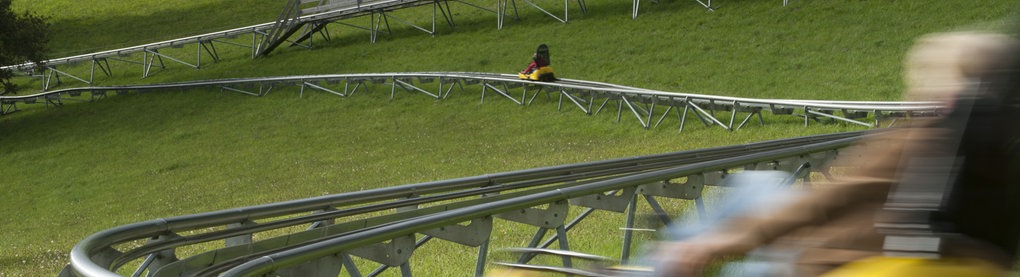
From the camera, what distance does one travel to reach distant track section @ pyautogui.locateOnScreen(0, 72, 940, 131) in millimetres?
17812

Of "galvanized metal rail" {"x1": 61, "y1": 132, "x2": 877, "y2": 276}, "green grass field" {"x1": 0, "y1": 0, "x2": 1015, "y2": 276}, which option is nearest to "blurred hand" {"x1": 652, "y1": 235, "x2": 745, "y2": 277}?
"galvanized metal rail" {"x1": 61, "y1": 132, "x2": 877, "y2": 276}

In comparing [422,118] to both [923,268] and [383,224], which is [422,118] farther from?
[923,268]

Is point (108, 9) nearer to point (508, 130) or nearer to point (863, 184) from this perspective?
point (508, 130)

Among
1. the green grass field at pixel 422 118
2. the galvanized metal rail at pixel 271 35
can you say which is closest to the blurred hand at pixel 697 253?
the green grass field at pixel 422 118

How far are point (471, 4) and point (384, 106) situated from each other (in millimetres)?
12263

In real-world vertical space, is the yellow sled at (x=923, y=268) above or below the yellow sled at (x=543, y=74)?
above

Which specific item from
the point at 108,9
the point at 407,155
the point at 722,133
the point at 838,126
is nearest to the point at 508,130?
the point at 407,155

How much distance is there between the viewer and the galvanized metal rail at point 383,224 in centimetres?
477

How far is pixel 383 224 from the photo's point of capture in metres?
6.48

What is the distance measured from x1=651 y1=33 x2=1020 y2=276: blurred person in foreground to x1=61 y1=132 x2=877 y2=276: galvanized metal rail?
88 centimetres

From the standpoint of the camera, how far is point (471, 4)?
39.2 meters

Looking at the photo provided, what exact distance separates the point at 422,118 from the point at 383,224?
1889 centimetres

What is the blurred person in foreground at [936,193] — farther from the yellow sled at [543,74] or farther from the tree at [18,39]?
the tree at [18,39]

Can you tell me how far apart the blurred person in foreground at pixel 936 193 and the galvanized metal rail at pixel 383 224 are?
878 mm
